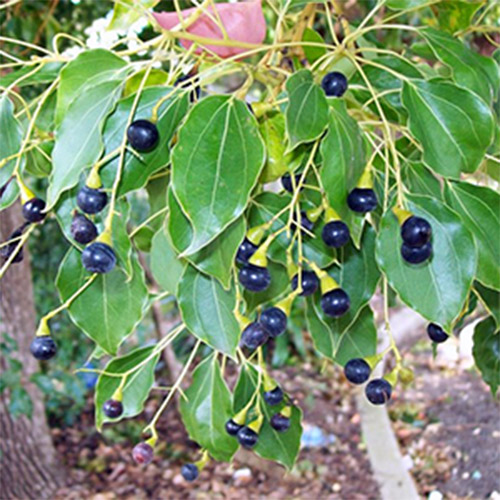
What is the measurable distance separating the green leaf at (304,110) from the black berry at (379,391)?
253mm

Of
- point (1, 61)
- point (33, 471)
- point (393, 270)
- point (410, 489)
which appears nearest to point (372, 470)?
point (410, 489)

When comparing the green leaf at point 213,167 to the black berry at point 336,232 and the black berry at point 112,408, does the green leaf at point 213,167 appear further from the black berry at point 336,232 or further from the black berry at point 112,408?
the black berry at point 112,408

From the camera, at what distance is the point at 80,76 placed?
1.93 feet

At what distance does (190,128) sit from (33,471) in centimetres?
203

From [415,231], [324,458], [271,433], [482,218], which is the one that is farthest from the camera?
[324,458]

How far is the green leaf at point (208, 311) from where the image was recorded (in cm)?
65

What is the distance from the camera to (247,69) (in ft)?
1.98

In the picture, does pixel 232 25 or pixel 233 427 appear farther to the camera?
pixel 233 427

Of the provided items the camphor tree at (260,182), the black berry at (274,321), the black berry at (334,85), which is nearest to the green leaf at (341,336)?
the camphor tree at (260,182)

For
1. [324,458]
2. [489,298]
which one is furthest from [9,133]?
[324,458]

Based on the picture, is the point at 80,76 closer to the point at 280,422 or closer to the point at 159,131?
the point at 159,131

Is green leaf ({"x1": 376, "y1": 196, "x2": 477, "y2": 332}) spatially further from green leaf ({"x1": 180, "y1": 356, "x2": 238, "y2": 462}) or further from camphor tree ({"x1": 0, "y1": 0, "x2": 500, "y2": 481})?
green leaf ({"x1": 180, "y1": 356, "x2": 238, "y2": 462})

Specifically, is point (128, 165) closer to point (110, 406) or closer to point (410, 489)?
point (110, 406)

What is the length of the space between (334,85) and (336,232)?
→ 17cm
